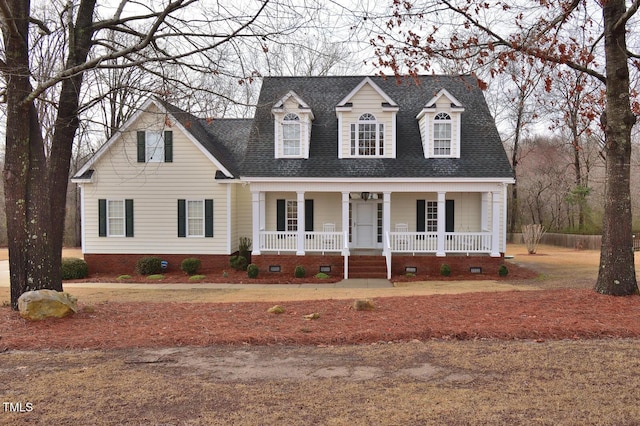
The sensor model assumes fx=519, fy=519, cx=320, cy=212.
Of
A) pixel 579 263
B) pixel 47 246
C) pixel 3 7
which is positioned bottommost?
pixel 579 263

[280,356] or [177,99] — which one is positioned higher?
[177,99]

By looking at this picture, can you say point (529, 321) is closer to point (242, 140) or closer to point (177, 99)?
point (177, 99)

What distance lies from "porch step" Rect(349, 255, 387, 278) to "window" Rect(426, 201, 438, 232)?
11.0 feet

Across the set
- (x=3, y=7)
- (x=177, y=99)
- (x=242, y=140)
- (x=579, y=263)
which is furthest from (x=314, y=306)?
(x=579, y=263)

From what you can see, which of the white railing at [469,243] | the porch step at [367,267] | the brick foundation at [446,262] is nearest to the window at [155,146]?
the porch step at [367,267]

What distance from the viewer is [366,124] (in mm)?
21438

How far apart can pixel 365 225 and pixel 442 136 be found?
16.3 ft

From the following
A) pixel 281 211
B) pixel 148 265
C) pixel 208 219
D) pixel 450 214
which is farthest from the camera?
pixel 281 211

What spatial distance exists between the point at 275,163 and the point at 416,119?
21.4 feet

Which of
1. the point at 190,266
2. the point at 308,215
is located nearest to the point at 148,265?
the point at 190,266

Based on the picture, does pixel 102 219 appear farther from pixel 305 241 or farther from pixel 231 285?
pixel 305 241

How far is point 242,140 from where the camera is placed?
25781 millimetres

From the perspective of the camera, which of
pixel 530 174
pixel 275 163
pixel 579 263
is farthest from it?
Result: pixel 530 174

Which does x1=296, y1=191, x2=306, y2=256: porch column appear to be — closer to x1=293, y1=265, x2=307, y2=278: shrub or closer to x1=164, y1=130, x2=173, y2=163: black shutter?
x1=293, y1=265, x2=307, y2=278: shrub
